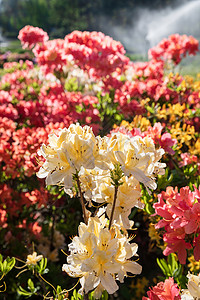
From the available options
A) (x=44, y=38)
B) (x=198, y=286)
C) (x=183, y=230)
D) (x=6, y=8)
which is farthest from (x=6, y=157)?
(x=6, y=8)

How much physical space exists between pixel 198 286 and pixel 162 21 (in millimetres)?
38088

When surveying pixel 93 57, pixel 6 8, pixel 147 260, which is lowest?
pixel 147 260

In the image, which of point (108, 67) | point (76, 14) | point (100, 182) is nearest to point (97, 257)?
point (100, 182)

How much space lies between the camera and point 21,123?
104 inches

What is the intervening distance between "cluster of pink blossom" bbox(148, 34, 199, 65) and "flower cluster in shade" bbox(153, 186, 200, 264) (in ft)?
8.62

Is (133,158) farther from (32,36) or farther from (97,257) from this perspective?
(32,36)

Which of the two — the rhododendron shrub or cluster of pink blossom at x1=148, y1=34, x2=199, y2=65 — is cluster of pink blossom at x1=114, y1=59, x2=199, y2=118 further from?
cluster of pink blossom at x1=148, y1=34, x2=199, y2=65

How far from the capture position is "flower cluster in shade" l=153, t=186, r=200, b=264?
98 centimetres

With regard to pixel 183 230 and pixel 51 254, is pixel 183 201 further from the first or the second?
pixel 51 254

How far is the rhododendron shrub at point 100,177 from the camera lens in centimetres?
87

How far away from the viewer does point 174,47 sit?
3.35 meters

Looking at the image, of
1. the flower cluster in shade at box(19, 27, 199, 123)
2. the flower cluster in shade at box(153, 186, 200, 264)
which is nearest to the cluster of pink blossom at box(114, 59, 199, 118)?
the flower cluster in shade at box(19, 27, 199, 123)

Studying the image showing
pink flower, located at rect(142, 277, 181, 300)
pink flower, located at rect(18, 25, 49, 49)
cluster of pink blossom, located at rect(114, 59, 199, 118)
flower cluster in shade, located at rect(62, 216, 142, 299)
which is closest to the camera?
flower cluster in shade, located at rect(62, 216, 142, 299)

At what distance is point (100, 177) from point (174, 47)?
2763mm
